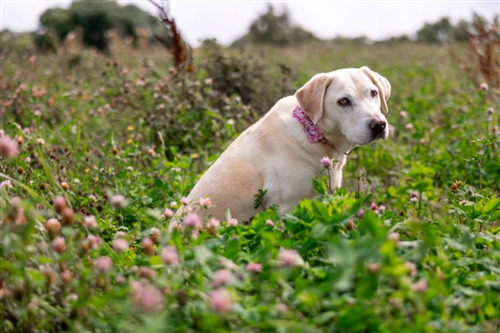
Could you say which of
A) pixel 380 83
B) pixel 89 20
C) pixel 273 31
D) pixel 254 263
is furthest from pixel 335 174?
pixel 273 31

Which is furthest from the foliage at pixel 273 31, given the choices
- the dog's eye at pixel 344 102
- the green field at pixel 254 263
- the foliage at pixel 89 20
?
the dog's eye at pixel 344 102

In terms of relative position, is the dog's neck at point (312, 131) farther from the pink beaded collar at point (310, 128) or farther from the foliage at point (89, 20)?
the foliage at point (89, 20)

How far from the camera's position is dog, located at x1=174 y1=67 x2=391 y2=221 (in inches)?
128

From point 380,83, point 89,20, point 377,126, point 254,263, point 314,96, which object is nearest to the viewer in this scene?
point 254,263

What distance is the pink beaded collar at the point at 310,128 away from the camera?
328cm

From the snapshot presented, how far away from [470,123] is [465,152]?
23.9 inches

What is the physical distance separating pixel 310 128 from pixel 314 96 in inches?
8.3

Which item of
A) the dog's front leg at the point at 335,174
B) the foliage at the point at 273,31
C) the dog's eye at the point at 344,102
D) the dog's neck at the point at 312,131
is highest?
the foliage at the point at 273,31

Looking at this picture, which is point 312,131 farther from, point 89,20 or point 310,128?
point 89,20

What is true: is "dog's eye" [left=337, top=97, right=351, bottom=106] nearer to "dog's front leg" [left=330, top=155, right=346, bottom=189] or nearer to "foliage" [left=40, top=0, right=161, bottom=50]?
"dog's front leg" [left=330, top=155, right=346, bottom=189]

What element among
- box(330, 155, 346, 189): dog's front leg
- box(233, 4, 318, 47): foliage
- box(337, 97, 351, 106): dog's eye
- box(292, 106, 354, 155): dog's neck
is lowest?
box(330, 155, 346, 189): dog's front leg

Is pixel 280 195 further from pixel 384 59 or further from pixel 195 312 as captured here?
pixel 384 59

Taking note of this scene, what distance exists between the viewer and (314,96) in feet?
10.7

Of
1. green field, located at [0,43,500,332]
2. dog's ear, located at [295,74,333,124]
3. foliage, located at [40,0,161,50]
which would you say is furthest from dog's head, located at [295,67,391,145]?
foliage, located at [40,0,161,50]
